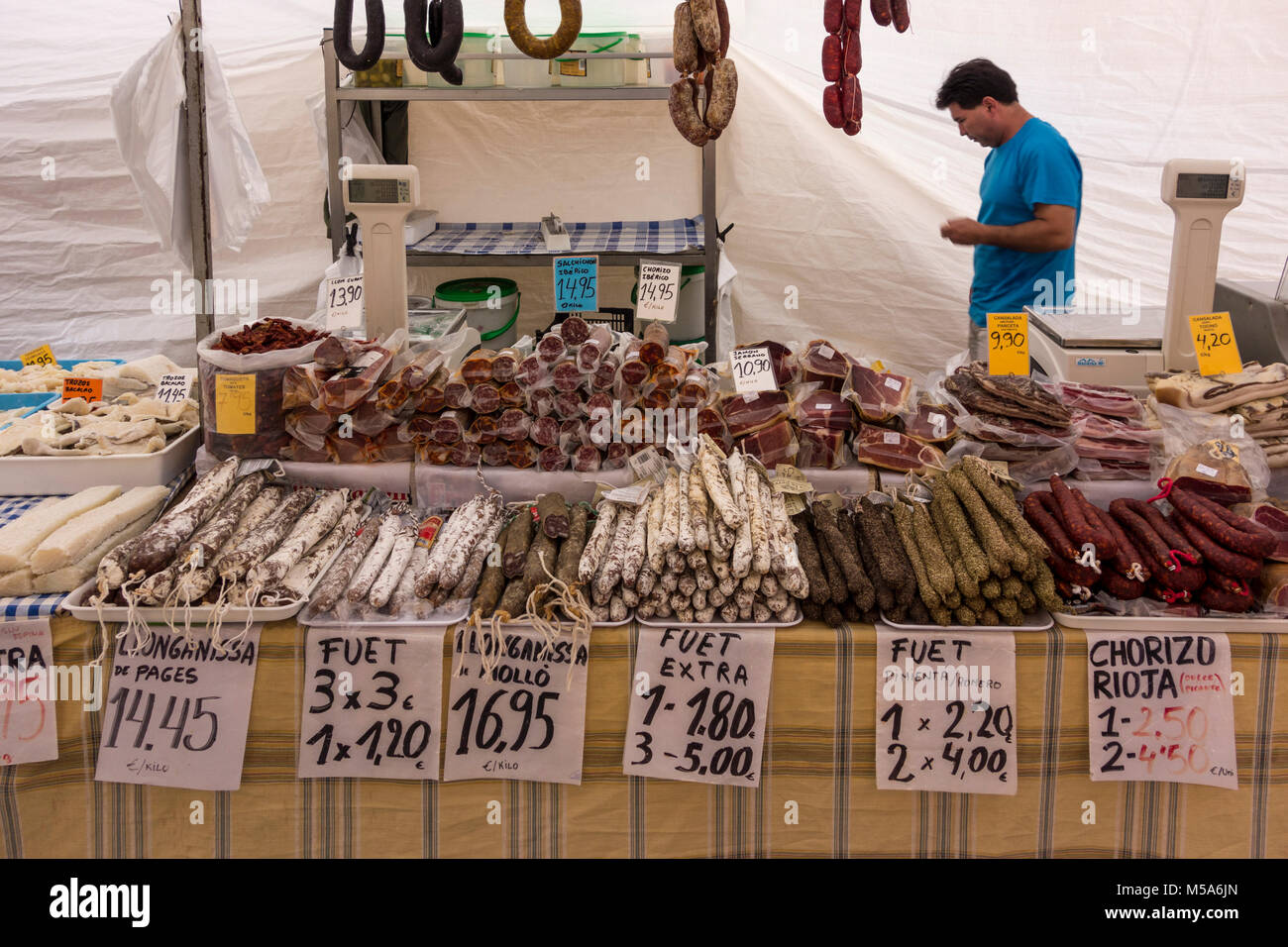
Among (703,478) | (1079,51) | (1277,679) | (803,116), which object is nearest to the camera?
(1277,679)

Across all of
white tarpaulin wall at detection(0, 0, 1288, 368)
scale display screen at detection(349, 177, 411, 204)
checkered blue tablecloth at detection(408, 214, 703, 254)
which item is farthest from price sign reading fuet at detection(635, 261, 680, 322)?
white tarpaulin wall at detection(0, 0, 1288, 368)

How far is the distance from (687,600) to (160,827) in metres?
1.41

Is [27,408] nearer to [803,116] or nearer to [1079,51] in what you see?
[803,116]

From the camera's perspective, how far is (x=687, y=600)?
2381 mm

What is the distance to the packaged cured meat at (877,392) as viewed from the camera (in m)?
2.91

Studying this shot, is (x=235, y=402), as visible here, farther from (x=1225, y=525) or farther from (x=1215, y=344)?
(x=1215, y=344)

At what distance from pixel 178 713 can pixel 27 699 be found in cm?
37

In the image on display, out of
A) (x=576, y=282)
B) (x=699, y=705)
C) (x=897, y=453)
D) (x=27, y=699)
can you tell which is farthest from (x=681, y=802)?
(x=576, y=282)

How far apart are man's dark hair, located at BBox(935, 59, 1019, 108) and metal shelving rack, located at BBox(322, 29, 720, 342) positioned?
1458 millimetres

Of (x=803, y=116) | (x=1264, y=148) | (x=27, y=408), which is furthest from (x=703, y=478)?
(x=1264, y=148)

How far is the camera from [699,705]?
2.35 meters

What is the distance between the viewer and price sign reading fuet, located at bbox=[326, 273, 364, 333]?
3.21 metres

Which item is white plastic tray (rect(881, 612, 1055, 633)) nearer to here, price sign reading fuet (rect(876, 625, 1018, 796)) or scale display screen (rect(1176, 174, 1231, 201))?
price sign reading fuet (rect(876, 625, 1018, 796))

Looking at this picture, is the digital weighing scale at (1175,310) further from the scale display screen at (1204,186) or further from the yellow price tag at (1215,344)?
the yellow price tag at (1215,344)
